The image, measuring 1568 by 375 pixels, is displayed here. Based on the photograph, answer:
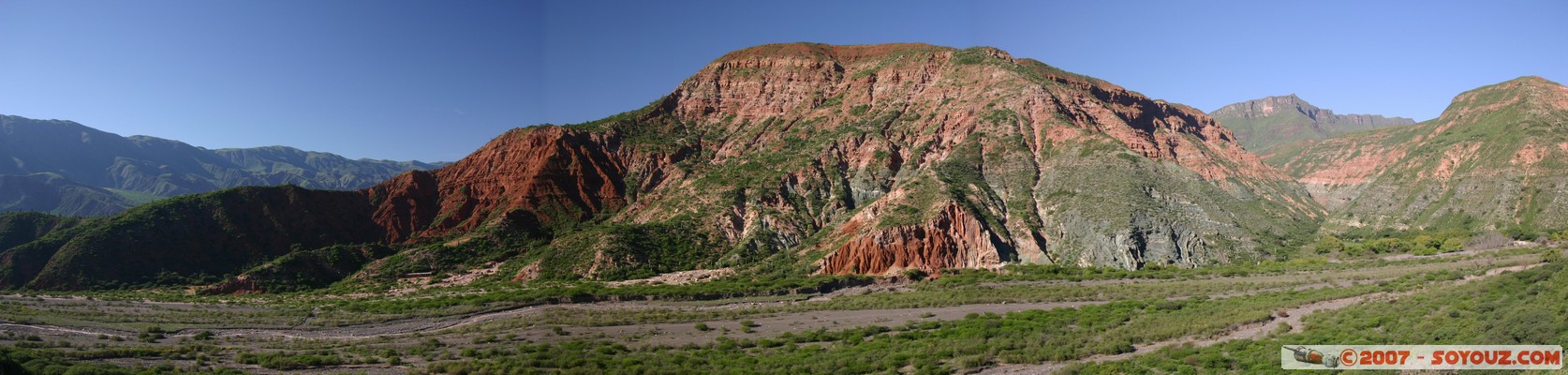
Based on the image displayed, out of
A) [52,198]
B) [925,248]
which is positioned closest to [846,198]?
[925,248]

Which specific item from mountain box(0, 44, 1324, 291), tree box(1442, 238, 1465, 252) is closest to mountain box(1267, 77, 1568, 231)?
tree box(1442, 238, 1465, 252)

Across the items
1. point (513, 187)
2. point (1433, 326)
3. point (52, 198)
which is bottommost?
point (1433, 326)

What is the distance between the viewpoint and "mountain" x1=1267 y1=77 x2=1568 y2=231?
67375 millimetres

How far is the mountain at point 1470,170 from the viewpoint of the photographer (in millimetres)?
67375

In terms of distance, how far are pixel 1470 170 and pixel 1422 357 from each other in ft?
255

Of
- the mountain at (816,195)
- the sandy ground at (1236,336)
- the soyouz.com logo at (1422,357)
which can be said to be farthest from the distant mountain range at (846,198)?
the soyouz.com logo at (1422,357)

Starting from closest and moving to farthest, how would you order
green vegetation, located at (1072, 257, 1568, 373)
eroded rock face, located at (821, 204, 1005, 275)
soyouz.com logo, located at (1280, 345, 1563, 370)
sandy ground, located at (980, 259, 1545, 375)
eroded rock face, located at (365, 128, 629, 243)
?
soyouz.com logo, located at (1280, 345, 1563, 370), green vegetation, located at (1072, 257, 1568, 373), sandy ground, located at (980, 259, 1545, 375), eroded rock face, located at (821, 204, 1005, 275), eroded rock face, located at (365, 128, 629, 243)

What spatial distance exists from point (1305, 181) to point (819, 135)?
7808 centimetres

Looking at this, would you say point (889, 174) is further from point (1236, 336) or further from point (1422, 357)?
point (1422, 357)

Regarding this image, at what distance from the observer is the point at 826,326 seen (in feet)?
134

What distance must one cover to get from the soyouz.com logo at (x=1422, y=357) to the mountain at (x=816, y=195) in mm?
39245

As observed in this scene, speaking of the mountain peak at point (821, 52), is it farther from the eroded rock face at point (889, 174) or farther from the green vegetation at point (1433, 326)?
Result: the green vegetation at point (1433, 326)

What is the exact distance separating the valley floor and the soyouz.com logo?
123cm

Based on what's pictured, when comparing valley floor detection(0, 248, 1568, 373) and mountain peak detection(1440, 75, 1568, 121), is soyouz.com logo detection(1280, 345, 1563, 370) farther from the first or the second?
mountain peak detection(1440, 75, 1568, 121)
